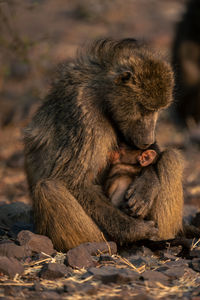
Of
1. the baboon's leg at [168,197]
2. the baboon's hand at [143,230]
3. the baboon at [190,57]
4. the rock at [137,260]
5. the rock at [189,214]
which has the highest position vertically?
the baboon at [190,57]

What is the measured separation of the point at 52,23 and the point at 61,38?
7.23ft

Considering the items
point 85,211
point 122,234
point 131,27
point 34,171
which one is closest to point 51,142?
point 34,171

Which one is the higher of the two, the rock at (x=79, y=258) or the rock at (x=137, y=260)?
the rock at (x=79, y=258)

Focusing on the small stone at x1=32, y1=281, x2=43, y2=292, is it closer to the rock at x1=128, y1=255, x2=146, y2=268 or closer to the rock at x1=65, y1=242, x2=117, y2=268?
the rock at x1=65, y1=242, x2=117, y2=268

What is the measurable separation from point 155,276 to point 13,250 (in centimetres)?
93

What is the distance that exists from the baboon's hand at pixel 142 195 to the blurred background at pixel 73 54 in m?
0.55

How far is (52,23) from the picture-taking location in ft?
54.4

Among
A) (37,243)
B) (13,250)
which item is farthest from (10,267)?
(37,243)

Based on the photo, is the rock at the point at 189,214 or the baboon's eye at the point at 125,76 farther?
the rock at the point at 189,214

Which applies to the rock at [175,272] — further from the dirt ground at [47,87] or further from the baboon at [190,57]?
the baboon at [190,57]

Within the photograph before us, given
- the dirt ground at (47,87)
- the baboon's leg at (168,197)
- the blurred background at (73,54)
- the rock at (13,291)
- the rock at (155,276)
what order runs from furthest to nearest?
the blurred background at (73,54), the baboon's leg at (168,197), the rock at (155,276), the dirt ground at (47,87), the rock at (13,291)

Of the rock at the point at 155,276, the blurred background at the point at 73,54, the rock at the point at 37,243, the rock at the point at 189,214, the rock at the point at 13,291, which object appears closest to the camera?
the rock at the point at 13,291

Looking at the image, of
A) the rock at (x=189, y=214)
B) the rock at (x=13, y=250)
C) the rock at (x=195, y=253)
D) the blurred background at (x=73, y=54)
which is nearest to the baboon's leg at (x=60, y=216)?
the rock at (x=13, y=250)

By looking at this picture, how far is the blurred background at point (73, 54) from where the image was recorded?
20.3 ft
